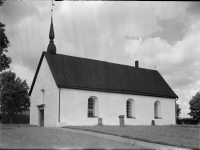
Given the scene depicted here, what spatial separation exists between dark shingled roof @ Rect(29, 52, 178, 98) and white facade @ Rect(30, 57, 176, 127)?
578 millimetres

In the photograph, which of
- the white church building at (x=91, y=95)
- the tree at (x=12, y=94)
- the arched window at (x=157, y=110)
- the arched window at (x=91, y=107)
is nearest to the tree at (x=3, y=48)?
the white church building at (x=91, y=95)

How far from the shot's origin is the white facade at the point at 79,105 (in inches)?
958

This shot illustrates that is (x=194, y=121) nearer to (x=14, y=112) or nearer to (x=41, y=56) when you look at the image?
(x=41, y=56)

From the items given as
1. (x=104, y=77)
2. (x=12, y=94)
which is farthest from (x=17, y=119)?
(x=104, y=77)

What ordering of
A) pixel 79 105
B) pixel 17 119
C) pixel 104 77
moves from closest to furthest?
1. pixel 79 105
2. pixel 104 77
3. pixel 17 119

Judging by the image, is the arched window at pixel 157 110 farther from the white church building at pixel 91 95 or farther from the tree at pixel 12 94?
the tree at pixel 12 94

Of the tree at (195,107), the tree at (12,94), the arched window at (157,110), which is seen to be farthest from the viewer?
the tree at (195,107)

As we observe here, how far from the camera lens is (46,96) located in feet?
86.1

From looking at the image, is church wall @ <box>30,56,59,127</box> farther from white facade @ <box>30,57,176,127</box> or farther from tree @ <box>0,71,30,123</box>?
tree @ <box>0,71,30,123</box>

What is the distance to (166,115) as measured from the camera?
32.6m

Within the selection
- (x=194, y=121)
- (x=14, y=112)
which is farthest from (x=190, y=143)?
(x=14, y=112)

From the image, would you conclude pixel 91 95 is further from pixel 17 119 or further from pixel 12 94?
pixel 17 119

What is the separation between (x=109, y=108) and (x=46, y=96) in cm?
633

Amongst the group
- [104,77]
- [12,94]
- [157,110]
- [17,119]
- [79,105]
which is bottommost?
[17,119]
